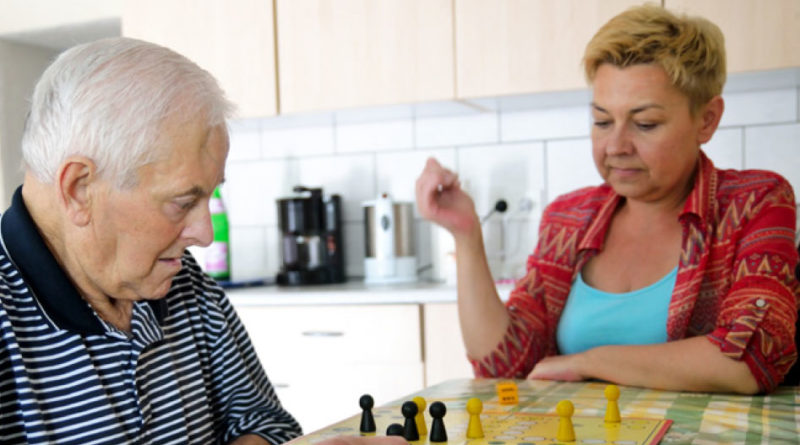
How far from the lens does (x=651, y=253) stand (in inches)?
60.1

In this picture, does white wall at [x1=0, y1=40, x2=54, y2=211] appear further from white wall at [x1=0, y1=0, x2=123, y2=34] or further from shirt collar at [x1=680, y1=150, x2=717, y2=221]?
shirt collar at [x1=680, y1=150, x2=717, y2=221]

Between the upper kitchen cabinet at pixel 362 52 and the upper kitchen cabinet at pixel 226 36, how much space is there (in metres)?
0.05

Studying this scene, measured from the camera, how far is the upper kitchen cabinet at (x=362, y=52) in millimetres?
2564

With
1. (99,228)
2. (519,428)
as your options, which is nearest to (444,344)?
(519,428)

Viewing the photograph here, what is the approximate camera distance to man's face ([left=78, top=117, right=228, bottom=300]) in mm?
982

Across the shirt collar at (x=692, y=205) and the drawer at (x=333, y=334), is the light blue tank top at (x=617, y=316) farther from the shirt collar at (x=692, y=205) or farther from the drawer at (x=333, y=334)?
the drawer at (x=333, y=334)

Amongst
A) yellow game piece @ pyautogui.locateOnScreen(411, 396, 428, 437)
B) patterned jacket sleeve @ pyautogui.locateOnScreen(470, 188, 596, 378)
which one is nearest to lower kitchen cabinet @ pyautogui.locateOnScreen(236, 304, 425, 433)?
patterned jacket sleeve @ pyautogui.locateOnScreen(470, 188, 596, 378)

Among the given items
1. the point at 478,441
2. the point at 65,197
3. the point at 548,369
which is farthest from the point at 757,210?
the point at 65,197

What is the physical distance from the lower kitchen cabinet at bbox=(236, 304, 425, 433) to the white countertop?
0.07 feet

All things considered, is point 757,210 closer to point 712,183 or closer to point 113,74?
point 712,183

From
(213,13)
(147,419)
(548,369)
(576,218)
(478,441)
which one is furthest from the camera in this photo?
(213,13)

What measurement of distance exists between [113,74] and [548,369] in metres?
0.82

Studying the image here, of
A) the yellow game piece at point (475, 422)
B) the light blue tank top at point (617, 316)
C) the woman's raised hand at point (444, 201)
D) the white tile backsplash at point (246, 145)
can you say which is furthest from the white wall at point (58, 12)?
the yellow game piece at point (475, 422)

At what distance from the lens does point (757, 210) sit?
55.9 inches
